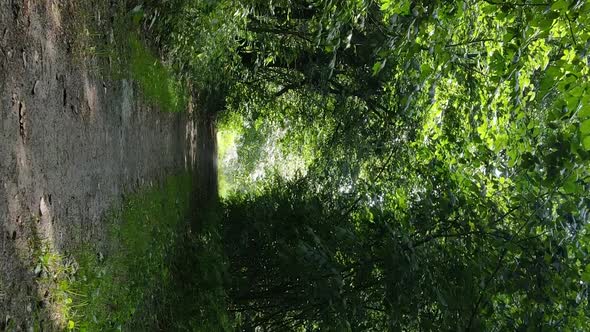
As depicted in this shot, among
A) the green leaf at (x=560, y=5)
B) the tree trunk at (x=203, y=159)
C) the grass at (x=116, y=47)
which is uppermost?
the tree trunk at (x=203, y=159)

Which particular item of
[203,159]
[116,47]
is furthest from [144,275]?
[203,159]

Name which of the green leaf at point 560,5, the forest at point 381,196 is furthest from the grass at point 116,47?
the green leaf at point 560,5

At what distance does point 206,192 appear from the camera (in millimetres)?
14633

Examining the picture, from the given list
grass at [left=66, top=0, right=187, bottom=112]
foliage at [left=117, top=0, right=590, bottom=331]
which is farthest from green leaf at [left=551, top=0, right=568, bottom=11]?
grass at [left=66, top=0, right=187, bottom=112]

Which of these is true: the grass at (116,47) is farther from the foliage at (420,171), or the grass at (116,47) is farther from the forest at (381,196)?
the foliage at (420,171)

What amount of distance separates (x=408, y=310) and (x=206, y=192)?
944cm

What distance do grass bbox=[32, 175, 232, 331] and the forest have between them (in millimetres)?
28

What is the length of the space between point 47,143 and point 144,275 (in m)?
2.61

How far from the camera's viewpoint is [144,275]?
20.3ft

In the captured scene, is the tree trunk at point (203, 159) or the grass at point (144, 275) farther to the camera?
the tree trunk at point (203, 159)

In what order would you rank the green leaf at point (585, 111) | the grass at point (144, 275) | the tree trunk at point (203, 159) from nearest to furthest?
1. the green leaf at point (585, 111)
2. the grass at point (144, 275)
3. the tree trunk at point (203, 159)

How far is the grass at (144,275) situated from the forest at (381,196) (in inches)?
1.1

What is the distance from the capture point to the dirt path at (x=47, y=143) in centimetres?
333

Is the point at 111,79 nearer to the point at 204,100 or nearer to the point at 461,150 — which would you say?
the point at 461,150
